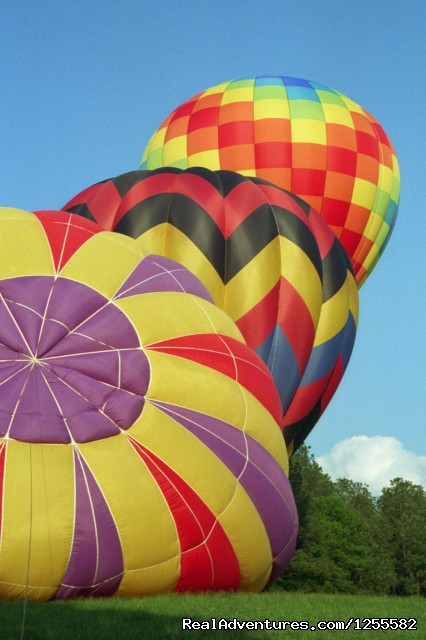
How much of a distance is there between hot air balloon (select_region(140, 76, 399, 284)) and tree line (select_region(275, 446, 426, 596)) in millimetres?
12111

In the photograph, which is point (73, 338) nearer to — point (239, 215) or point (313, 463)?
point (239, 215)

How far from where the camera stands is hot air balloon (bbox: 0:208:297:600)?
318 inches

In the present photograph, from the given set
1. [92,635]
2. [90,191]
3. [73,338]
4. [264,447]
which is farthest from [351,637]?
[90,191]

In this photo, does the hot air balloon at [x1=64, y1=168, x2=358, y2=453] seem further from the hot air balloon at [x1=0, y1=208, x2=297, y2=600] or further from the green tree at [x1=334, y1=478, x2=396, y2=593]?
the green tree at [x1=334, y1=478, x2=396, y2=593]

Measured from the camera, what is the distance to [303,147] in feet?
62.8

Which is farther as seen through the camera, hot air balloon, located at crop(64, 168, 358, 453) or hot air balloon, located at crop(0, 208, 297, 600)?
hot air balloon, located at crop(64, 168, 358, 453)

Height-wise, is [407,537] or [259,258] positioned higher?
[259,258]

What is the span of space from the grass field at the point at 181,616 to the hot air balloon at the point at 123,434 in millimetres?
299

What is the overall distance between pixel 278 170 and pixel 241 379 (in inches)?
387

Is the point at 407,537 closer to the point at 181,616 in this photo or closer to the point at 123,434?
the point at 123,434

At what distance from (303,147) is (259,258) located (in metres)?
6.03

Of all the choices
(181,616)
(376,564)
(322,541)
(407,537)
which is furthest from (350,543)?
(181,616)

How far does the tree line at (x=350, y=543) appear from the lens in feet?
98.9

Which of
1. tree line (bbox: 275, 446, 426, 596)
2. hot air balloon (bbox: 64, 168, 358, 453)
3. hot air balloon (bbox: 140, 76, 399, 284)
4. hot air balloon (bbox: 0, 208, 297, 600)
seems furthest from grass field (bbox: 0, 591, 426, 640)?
tree line (bbox: 275, 446, 426, 596)
